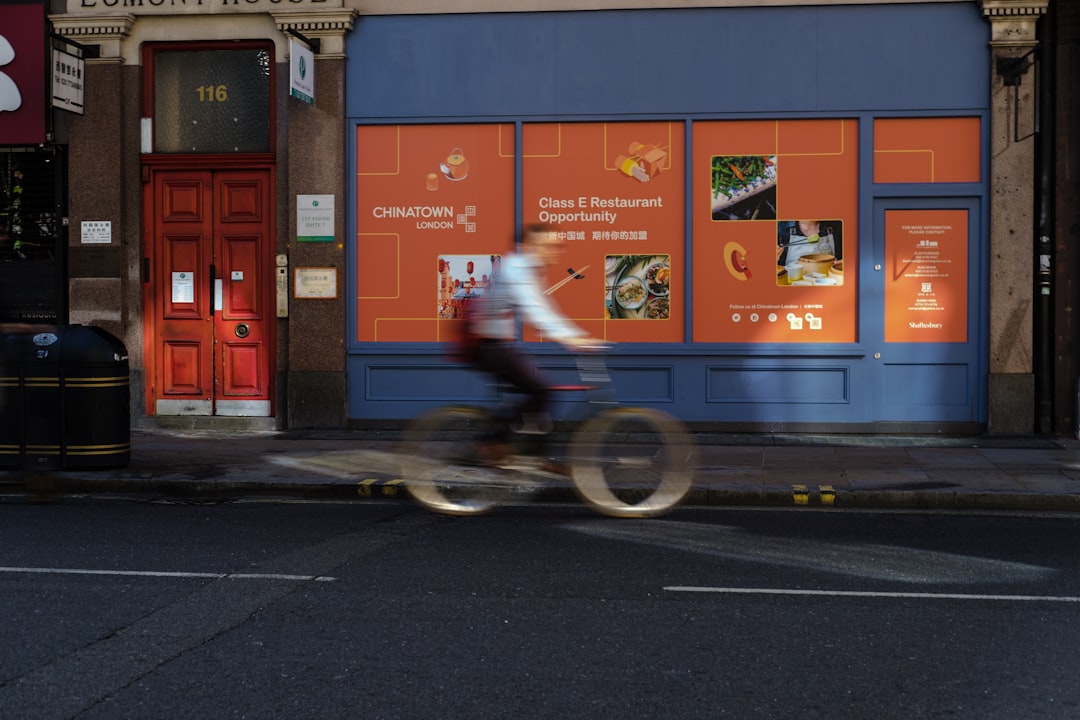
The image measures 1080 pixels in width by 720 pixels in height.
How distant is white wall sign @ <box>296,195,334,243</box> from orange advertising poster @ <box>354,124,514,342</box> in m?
0.33

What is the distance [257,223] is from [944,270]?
25.6 ft

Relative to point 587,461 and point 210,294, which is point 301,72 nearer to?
point 210,294

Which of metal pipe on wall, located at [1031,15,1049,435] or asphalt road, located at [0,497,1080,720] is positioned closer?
asphalt road, located at [0,497,1080,720]

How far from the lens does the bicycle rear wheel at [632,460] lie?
807cm

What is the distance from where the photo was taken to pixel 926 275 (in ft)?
42.1

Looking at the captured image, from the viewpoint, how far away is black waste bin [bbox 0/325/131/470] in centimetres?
972

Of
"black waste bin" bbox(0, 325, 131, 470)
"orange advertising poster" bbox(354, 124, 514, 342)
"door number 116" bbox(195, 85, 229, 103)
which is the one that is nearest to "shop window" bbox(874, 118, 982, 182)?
"orange advertising poster" bbox(354, 124, 514, 342)

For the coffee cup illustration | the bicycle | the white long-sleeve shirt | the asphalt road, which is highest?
the coffee cup illustration

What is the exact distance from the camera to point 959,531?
7.87 meters

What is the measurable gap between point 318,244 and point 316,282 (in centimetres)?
44

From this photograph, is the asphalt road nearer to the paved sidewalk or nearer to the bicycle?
the bicycle

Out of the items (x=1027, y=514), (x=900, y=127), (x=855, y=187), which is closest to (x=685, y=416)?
(x=855, y=187)

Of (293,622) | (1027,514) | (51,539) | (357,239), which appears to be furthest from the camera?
(357,239)

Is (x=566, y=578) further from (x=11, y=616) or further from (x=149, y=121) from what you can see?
(x=149, y=121)
